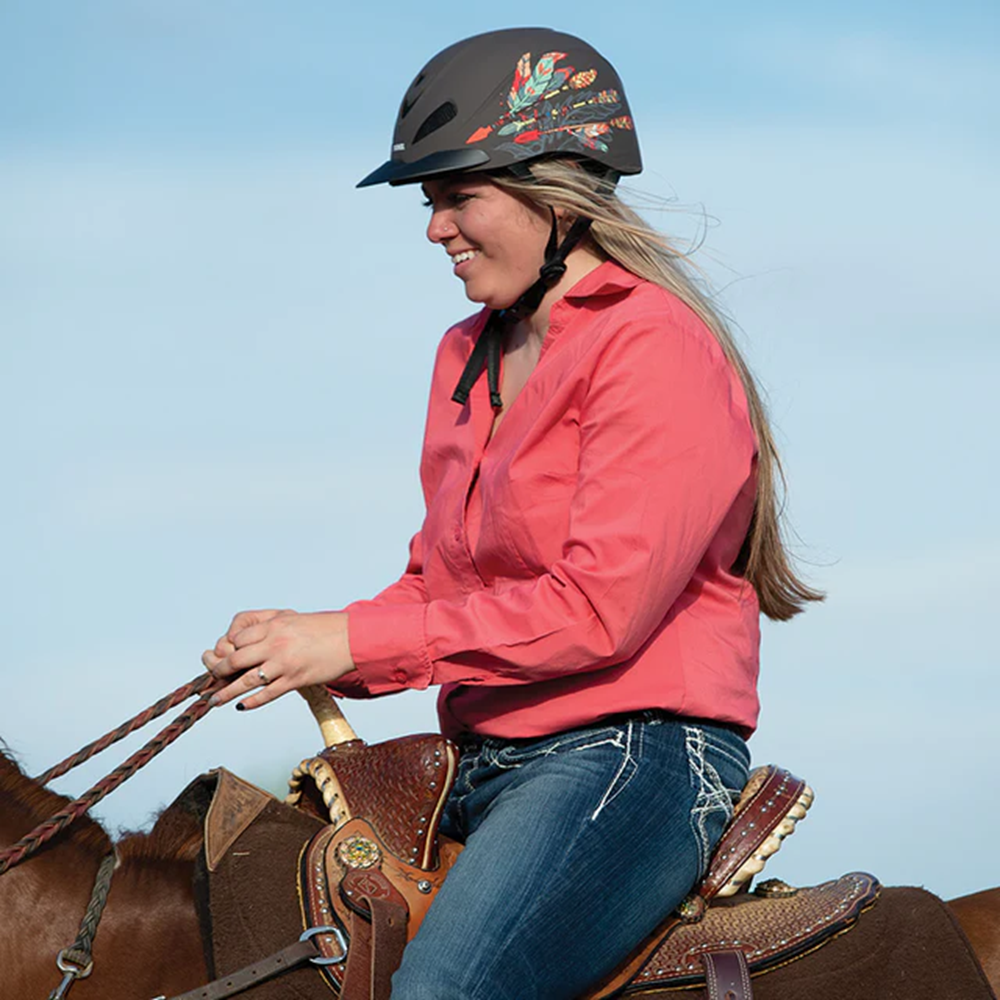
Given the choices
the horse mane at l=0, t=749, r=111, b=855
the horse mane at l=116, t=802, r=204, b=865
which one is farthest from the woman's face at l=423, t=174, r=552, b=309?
the horse mane at l=0, t=749, r=111, b=855

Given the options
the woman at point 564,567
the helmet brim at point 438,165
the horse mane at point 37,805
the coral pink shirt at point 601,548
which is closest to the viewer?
the woman at point 564,567

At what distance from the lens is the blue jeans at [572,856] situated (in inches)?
119

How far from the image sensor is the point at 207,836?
11.1 ft

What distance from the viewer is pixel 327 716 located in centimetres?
384

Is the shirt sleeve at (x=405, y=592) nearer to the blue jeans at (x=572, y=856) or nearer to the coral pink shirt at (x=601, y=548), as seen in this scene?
the coral pink shirt at (x=601, y=548)

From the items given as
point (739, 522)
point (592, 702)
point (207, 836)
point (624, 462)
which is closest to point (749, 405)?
point (739, 522)

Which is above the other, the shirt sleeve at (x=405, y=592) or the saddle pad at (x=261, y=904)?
the shirt sleeve at (x=405, y=592)

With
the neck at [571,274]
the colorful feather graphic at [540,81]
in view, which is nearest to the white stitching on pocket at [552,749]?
the neck at [571,274]

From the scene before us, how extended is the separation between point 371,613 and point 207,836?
678 millimetres

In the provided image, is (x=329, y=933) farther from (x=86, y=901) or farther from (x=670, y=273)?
(x=670, y=273)

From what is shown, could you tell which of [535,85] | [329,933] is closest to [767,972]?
[329,933]

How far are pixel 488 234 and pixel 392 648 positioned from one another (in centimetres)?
115

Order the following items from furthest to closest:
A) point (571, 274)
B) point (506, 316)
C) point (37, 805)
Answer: point (506, 316) < point (571, 274) < point (37, 805)

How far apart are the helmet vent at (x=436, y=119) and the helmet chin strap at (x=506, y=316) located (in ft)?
1.29
